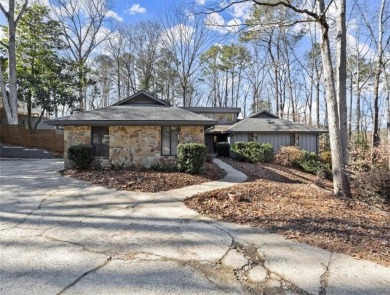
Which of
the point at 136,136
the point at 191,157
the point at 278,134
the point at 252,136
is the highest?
the point at 278,134

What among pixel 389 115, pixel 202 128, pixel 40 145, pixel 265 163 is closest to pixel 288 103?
pixel 389 115

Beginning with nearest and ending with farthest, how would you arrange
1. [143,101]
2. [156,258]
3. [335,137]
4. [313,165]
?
[156,258] < [335,137] < [143,101] < [313,165]

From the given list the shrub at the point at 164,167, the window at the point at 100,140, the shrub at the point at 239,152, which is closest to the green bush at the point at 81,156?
the window at the point at 100,140

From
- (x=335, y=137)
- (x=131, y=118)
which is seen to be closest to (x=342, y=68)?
(x=335, y=137)

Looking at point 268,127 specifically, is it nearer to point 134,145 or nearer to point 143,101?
point 143,101

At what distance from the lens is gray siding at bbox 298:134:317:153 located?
18688mm

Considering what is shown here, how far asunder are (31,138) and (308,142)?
1971 cm

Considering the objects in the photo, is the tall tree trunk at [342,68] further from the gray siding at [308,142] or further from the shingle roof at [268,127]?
the gray siding at [308,142]

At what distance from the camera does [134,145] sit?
10.3 meters

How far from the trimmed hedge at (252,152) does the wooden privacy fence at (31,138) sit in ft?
41.1

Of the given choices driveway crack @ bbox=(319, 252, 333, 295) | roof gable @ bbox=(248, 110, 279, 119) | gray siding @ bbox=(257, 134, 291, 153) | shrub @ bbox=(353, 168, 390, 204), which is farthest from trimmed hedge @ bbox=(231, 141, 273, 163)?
driveway crack @ bbox=(319, 252, 333, 295)

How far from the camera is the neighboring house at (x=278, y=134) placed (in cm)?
1816

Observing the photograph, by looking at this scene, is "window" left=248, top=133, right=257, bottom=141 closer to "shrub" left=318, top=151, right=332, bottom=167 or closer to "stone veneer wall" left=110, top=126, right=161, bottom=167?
"shrub" left=318, top=151, right=332, bottom=167

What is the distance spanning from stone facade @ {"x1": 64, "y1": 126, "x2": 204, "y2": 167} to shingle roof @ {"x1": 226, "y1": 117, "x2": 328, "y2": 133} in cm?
882
